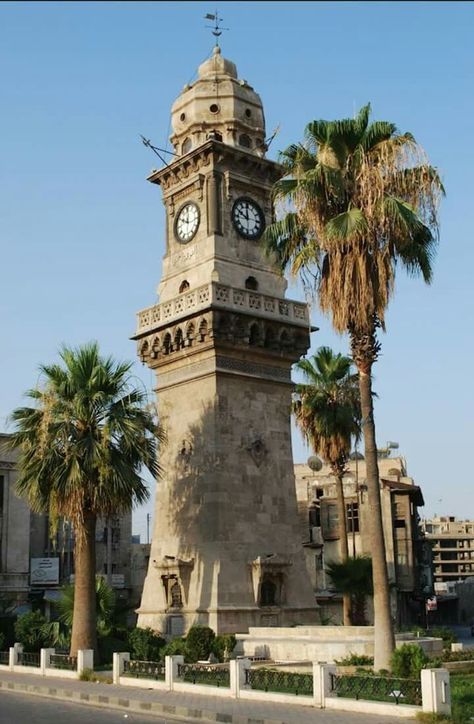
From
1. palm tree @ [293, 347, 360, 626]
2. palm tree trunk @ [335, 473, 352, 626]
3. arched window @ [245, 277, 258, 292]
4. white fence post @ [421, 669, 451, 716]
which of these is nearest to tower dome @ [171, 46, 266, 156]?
arched window @ [245, 277, 258, 292]

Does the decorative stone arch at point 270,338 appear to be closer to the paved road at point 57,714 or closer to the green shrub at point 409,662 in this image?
the paved road at point 57,714

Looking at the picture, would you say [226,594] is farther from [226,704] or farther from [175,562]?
[226,704]

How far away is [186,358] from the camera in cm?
3466

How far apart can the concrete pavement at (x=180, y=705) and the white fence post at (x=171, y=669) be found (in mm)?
413

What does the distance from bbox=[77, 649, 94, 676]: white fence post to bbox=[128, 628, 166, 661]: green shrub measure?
8.16 feet

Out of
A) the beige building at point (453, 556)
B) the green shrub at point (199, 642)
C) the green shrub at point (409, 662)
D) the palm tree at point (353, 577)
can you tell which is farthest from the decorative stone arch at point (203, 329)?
the beige building at point (453, 556)

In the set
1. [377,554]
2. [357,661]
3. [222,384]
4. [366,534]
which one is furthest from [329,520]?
[377,554]

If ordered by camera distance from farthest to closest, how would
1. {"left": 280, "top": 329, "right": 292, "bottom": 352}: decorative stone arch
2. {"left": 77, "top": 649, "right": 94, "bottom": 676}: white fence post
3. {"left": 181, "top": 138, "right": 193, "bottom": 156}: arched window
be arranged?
{"left": 181, "top": 138, "right": 193, "bottom": 156}: arched window
{"left": 280, "top": 329, "right": 292, "bottom": 352}: decorative stone arch
{"left": 77, "top": 649, "right": 94, "bottom": 676}: white fence post

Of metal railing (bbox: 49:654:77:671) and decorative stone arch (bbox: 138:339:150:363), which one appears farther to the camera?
decorative stone arch (bbox: 138:339:150:363)

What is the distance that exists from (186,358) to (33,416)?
7.18 metres

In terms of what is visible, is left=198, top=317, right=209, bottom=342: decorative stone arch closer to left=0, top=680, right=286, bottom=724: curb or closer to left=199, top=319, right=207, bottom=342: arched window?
left=199, top=319, right=207, bottom=342: arched window

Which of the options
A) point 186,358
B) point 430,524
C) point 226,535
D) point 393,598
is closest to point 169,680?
point 226,535

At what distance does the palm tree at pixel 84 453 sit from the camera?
28.2 metres

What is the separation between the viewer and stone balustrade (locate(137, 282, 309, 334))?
109 feet
